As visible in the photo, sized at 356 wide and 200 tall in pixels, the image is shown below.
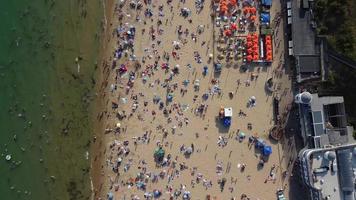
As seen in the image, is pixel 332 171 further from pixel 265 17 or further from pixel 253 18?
pixel 253 18

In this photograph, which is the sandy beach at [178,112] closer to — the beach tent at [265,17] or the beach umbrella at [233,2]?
the beach umbrella at [233,2]

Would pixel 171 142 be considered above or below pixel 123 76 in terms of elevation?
A: below

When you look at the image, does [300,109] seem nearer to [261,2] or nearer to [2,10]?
[261,2]

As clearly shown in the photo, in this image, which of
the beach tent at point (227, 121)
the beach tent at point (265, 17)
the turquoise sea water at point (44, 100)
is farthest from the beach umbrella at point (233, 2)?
the turquoise sea water at point (44, 100)

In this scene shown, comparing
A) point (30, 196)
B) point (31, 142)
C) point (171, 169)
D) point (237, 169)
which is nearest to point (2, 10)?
point (31, 142)

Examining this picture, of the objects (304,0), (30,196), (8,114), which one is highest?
(304,0)

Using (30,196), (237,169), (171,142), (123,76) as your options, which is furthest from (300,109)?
(30,196)

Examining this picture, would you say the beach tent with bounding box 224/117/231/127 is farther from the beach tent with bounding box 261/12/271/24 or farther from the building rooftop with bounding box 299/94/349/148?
the beach tent with bounding box 261/12/271/24
